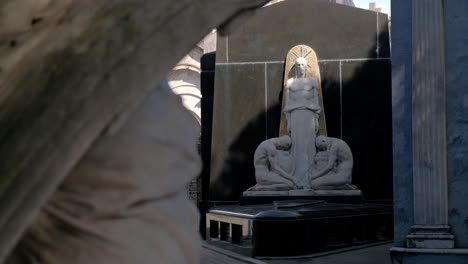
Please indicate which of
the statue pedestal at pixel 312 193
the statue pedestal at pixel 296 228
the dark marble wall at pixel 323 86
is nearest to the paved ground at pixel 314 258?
the statue pedestal at pixel 296 228

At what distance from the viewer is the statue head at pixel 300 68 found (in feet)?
42.0

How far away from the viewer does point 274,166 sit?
12.4 metres

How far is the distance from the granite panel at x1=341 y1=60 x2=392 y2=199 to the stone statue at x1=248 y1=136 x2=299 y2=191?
1227 millimetres

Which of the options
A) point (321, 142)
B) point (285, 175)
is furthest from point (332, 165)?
point (285, 175)

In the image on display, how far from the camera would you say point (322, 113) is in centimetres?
1284

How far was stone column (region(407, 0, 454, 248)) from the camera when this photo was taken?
263 inches

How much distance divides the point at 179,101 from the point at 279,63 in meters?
11.6

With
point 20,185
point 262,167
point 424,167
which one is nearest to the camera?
point 20,185

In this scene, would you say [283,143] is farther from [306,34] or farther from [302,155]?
[306,34]

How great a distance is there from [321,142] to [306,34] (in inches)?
84.8

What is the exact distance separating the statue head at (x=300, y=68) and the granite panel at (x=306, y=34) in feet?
1.46

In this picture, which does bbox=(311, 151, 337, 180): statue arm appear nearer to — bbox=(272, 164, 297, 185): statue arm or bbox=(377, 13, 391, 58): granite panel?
bbox=(272, 164, 297, 185): statue arm

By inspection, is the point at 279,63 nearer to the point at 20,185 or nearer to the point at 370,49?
the point at 370,49

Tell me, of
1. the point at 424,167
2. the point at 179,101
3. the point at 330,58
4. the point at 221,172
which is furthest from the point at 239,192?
the point at 179,101
